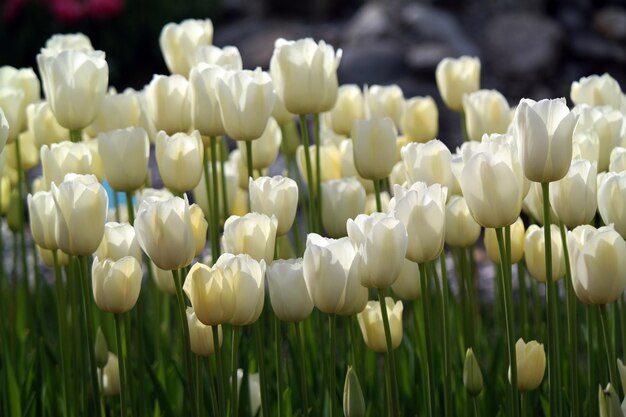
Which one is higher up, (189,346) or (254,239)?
(254,239)

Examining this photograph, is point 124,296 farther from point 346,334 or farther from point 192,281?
point 346,334

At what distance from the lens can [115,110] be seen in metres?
2.72

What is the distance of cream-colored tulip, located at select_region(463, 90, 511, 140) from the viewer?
9.02 ft

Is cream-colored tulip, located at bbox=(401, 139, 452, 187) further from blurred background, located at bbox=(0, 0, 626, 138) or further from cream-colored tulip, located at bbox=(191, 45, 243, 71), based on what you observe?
blurred background, located at bbox=(0, 0, 626, 138)

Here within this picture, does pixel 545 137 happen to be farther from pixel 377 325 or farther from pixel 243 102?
pixel 243 102

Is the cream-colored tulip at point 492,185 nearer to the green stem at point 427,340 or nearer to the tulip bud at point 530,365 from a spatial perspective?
the green stem at point 427,340

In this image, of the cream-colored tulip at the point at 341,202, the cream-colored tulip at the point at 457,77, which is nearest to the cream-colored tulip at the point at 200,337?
the cream-colored tulip at the point at 341,202

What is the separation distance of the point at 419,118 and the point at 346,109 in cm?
21

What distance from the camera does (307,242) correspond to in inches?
69.7

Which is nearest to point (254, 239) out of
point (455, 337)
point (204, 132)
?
point (204, 132)

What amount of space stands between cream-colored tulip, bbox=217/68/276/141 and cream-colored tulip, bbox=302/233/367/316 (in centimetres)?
56

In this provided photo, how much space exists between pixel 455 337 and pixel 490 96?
24.5 inches

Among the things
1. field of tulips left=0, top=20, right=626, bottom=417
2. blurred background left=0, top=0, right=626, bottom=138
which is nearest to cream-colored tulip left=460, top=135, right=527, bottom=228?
field of tulips left=0, top=20, right=626, bottom=417

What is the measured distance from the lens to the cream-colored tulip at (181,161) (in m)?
2.22
